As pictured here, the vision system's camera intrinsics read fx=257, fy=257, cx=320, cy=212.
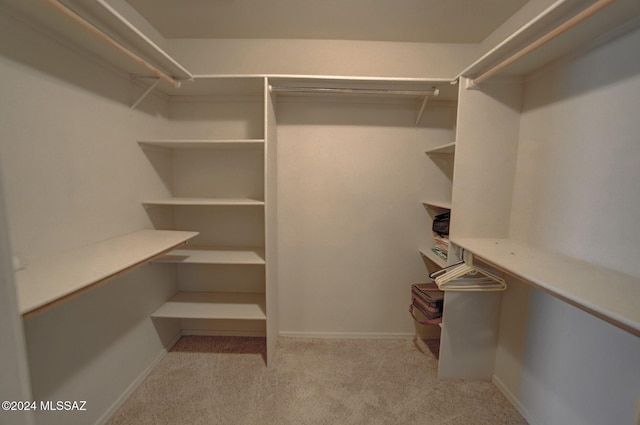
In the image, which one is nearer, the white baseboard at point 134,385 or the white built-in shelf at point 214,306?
the white baseboard at point 134,385

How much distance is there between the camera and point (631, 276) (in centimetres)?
104

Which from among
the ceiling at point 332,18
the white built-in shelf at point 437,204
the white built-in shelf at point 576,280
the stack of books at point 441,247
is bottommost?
the stack of books at point 441,247

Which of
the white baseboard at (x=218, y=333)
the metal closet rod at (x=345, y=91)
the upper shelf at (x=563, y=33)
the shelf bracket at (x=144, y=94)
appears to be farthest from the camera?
the white baseboard at (x=218, y=333)

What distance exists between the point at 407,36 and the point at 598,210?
172 centimetres

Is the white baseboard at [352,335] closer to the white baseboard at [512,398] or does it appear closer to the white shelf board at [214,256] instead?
the white baseboard at [512,398]

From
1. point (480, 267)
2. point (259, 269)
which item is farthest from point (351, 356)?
point (480, 267)

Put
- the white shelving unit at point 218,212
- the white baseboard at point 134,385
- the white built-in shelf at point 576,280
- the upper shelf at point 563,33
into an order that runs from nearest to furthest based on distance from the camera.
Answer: the white built-in shelf at point 576,280
the upper shelf at point 563,33
the white baseboard at point 134,385
the white shelving unit at point 218,212

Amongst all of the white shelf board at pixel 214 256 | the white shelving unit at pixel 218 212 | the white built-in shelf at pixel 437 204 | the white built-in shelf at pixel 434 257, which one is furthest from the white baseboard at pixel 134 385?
the white built-in shelf at pixel 437 204

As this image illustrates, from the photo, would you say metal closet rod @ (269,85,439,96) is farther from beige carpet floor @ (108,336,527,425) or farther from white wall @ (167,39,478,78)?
beige carpet floor @ (108,336,527,425)

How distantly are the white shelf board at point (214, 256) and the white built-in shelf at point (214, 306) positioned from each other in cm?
39

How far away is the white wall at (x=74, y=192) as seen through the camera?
43.4 inches

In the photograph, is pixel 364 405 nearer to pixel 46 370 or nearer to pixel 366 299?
pixel 366 299

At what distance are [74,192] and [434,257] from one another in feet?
7.57

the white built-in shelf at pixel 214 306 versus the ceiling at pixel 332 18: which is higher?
the ceiling at pixel 332 18
